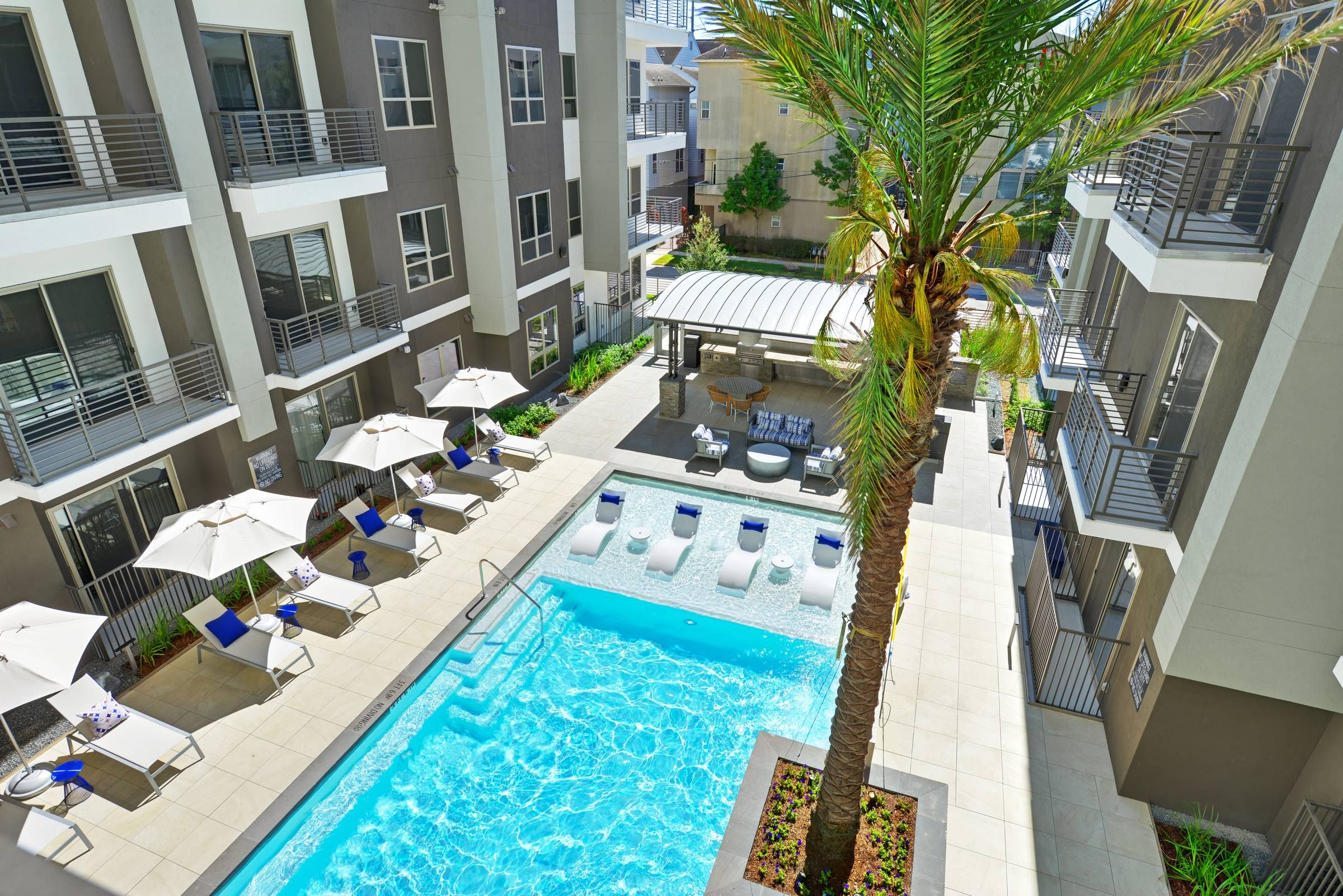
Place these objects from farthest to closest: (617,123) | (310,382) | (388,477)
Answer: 1. (617,123)
2. (388,477)
3. (310,382)

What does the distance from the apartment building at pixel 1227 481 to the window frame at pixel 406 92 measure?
47.1 feet

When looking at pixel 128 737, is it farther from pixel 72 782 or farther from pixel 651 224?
pixel 651 224

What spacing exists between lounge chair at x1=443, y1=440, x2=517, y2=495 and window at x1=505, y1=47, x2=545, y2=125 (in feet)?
29.6

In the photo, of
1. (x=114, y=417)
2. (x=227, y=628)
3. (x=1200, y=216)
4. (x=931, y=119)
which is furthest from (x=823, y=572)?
(x=114, y=417)

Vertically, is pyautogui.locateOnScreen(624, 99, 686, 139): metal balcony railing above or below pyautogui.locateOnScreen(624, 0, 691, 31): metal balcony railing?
below

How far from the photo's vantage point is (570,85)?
22000 millimetres

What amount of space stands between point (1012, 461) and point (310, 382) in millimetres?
16397

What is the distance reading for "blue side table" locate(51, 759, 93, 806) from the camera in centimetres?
962

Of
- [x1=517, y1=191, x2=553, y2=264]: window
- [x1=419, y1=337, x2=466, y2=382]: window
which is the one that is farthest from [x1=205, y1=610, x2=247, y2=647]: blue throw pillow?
[x1=517, y1=191, x2=553, y2=264]: window

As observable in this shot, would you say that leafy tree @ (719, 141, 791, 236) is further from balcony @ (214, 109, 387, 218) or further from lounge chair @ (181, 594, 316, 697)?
lounge chair @ (181, 594, 316, 697)

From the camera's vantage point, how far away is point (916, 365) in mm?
6402

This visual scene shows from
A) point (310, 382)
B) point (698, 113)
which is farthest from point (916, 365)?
point (698, 113)

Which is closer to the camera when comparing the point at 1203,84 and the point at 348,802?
the point at 1203,84

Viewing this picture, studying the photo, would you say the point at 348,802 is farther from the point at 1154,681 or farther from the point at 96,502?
the point at 1154,681
